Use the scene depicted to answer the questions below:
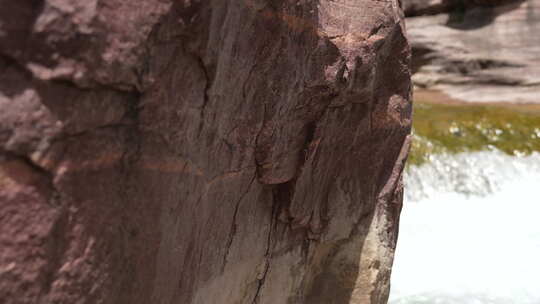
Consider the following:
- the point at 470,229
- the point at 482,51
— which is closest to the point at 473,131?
the point at 470,229

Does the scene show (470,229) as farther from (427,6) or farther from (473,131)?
(427,6)

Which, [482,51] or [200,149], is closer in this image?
[200,149]

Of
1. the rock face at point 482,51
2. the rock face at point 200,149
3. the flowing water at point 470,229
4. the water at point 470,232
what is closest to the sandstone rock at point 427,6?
the rock face at point 482,51

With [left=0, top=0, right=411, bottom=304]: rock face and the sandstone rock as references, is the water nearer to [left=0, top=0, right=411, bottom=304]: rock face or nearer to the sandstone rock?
[left=0, top=0, right=411, bottom=304]: rock face

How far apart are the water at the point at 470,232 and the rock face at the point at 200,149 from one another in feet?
7.88

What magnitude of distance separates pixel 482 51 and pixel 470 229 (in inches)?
284

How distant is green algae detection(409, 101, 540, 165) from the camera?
8.34m

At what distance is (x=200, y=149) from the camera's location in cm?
193

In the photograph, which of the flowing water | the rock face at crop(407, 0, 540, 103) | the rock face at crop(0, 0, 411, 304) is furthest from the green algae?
the rock face at crop(0, 0, 411, 304)

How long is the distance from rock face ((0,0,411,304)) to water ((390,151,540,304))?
2.40 meters

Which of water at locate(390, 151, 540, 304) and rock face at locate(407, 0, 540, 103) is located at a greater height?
rock face at locate(407, 0, 540, 103)

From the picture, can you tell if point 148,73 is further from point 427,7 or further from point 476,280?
point 427,7

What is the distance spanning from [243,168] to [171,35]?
81 cm

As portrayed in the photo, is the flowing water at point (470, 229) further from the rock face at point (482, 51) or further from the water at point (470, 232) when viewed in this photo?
the rock face at point (482, 51)
